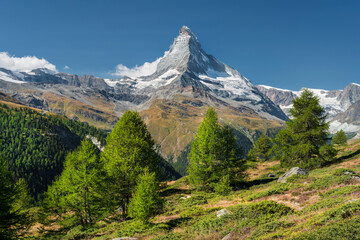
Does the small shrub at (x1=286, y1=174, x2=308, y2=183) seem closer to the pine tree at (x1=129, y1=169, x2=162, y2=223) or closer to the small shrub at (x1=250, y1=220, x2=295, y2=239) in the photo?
the small shrub at (x1=250, y1=220, x2=295, y2=239)

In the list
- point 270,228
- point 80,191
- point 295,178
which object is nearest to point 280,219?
point 270,228

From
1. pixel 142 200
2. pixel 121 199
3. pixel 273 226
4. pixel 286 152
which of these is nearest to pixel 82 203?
pixel 121 199

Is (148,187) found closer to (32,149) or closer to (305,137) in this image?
(305,137)

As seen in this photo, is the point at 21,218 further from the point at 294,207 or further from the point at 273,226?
the point at 294,207

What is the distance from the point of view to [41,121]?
199 metres

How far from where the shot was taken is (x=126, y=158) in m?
23.9

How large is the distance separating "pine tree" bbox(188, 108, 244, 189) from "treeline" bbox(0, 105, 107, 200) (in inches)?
5789

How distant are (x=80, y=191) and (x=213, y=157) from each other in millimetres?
16988

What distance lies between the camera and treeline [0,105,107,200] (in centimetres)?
14450

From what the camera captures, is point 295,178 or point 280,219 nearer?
point 280,219

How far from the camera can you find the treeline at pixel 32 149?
144500 mm

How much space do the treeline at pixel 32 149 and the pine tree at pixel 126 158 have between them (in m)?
145

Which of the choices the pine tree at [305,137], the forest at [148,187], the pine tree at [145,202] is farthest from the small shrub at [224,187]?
the pine tree at [305,137]

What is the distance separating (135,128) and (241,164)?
54.2 ft
